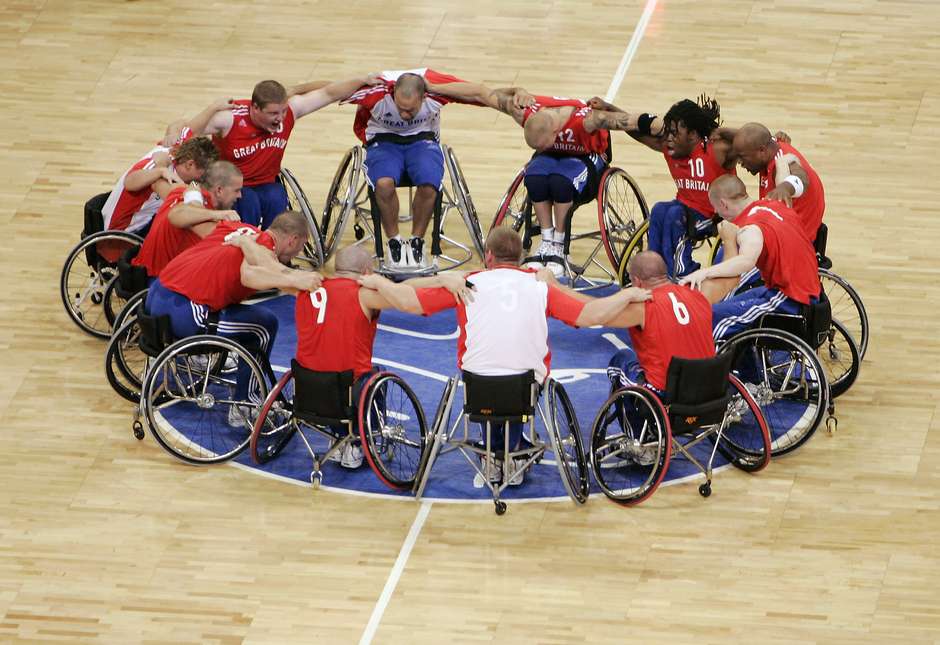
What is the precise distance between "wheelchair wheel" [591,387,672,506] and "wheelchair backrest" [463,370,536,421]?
0.40 meters

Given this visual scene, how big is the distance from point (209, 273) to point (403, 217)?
281 centimetres

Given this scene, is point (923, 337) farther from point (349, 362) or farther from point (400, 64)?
point (400, 64)

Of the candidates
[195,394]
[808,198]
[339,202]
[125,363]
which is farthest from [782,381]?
[125,363]

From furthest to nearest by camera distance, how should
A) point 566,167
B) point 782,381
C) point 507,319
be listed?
point 566,167 < point 782,381 < point 507,319

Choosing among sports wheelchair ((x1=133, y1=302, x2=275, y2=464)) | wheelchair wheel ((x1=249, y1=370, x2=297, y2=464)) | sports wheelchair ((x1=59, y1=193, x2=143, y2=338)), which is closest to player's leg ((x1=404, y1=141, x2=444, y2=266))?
sports wheelchair ((x1=133, y1=302, x2=275, y2=464))

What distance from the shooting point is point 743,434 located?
8711 millimetres

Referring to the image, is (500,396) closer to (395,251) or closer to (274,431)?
(274,431)

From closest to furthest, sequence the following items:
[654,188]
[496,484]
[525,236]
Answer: [496,484] < [525,236] < [654,188]

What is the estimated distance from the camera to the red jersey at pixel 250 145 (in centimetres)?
1000

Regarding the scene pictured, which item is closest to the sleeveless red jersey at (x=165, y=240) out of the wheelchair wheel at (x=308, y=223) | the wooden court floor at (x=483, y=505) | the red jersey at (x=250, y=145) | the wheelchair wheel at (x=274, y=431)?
the wooden court floor at (x=483, y=505)

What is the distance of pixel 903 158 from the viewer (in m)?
11.7

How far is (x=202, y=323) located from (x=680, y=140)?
3.13m

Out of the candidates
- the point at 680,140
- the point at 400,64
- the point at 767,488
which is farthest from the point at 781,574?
the point at 400,64

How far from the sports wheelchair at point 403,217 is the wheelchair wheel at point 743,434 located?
2415 mm
